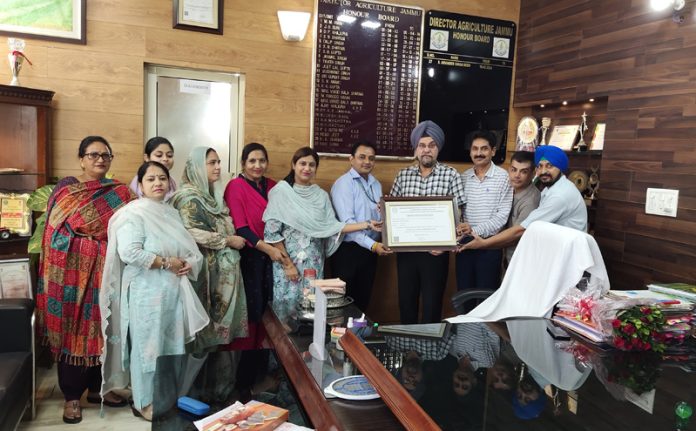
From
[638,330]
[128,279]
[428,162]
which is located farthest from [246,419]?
[428,162]

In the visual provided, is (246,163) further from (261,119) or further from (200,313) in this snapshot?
(200,313)

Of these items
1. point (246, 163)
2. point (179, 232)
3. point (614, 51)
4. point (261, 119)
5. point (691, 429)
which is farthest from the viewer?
point (261, 119)

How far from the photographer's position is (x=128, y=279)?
246 centimetres

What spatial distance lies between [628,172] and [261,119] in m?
2.35

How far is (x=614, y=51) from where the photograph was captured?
10.7ft

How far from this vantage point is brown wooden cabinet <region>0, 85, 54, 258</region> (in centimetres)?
290

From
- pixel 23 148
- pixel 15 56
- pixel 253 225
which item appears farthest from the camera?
pixel 253 225

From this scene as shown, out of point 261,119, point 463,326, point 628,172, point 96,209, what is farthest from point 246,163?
point 628,172

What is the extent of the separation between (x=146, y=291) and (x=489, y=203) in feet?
6.75

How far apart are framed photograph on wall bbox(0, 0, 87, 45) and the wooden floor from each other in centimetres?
201

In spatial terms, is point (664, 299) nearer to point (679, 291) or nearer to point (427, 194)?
point (679, 291)

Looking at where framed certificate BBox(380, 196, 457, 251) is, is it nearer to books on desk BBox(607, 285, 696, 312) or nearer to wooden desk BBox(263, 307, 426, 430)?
books on desk BBox(607, 285, 696, 312)

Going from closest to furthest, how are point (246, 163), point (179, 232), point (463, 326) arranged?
point (463, 326)
point (179, 232)
point (246, 163)

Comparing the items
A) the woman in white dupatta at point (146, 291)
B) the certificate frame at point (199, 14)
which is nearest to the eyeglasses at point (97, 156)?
the woman in white dupatta at point (146, 291)
